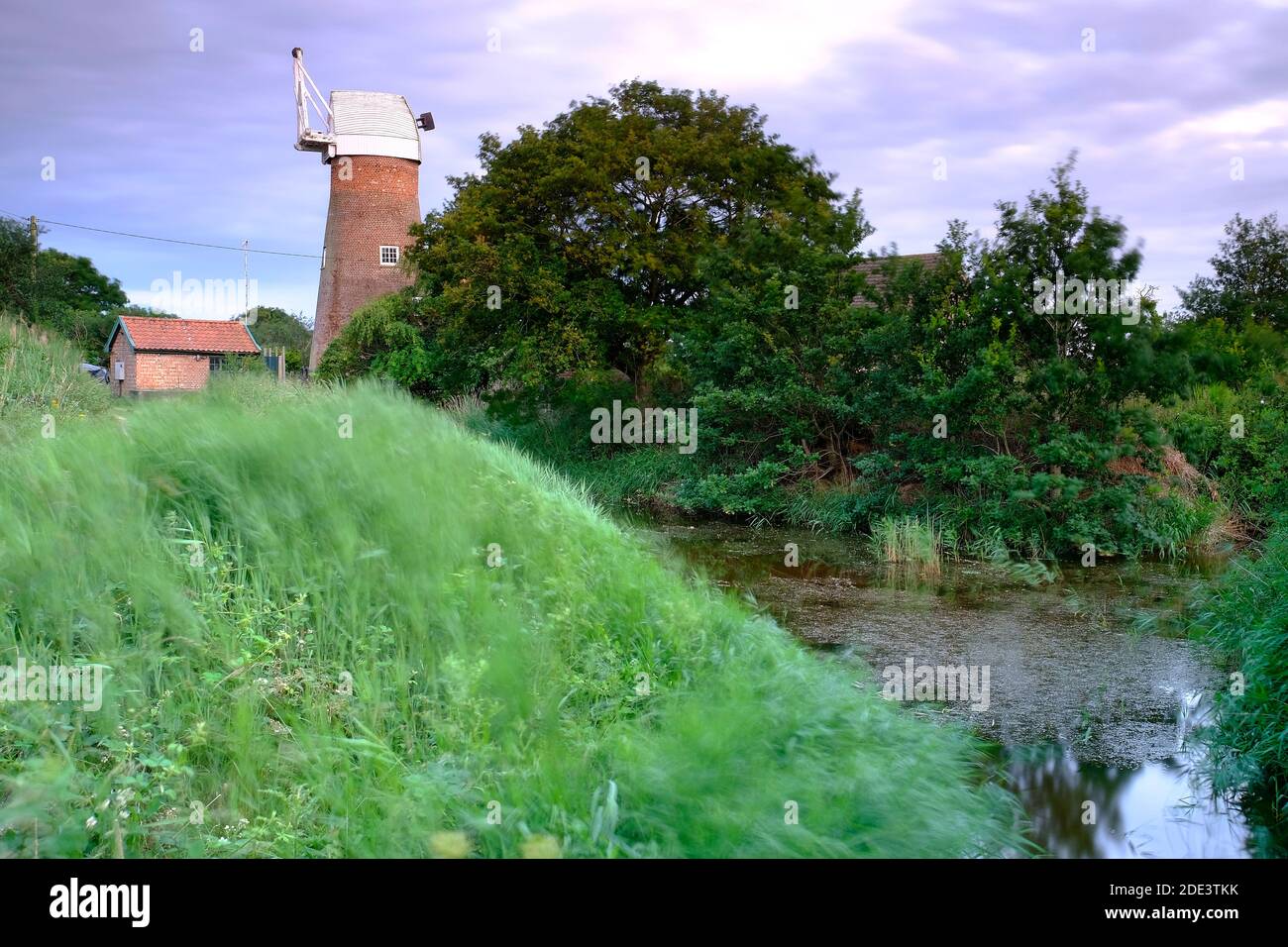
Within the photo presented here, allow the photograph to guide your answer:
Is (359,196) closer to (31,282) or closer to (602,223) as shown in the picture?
(31,282)

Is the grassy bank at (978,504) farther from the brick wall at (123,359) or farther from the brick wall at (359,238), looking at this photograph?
the brick wall at (123,359)

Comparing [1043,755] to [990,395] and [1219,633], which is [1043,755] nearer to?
[1219,633]

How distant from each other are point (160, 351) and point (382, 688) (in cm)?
4704

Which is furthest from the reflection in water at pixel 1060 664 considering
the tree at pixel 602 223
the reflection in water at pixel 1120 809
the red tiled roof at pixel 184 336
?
the red tiled roof at pixel 184 336

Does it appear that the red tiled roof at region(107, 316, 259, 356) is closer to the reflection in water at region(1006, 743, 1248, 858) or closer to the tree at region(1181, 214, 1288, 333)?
the tree at region(1181, 214, 1288, 333)

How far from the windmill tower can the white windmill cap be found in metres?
0.04

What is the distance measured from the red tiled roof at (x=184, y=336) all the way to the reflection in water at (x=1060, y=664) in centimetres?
3905

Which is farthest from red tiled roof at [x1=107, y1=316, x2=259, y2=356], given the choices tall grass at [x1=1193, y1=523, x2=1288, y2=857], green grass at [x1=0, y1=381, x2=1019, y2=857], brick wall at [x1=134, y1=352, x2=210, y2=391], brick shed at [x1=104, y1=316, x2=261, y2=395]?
tall grass at [x1=1193, y1=523, x2=1288, y2=857]

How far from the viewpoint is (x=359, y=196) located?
37.3 metres

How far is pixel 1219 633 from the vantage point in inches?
332

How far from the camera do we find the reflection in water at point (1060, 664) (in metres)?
5.50

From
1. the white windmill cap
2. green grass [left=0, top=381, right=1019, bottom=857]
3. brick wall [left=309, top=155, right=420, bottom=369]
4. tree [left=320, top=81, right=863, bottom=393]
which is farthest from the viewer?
the white windmill cap

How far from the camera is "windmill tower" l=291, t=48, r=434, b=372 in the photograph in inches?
1467

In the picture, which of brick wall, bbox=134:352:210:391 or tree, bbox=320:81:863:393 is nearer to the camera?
tree, bbox=320:81:863:393
